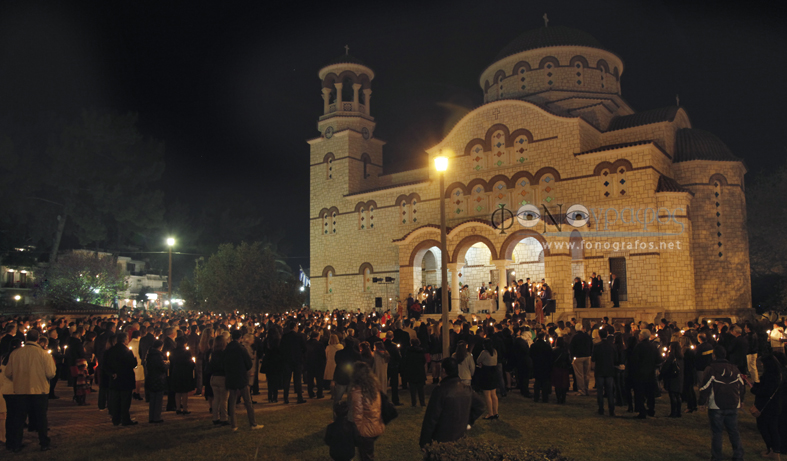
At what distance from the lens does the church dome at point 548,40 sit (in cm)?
3116

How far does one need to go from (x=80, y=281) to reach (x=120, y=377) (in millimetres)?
27599

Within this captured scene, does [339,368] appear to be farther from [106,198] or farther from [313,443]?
[106,198]

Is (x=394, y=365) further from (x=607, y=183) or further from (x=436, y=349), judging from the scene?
(x=607, y=183)

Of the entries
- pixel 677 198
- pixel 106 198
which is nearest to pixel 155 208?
pixel 106 198

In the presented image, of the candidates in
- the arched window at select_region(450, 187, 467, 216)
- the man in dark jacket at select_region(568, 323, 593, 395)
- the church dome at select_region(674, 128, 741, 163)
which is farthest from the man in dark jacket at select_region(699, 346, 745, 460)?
the arched window at select_region(450, 187, 467, 216)

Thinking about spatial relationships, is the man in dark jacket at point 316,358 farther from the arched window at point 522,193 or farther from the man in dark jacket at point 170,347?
the arched window at point 522,193

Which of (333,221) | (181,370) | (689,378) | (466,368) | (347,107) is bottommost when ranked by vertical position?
(689,378)

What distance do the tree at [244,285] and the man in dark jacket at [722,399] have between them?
2908 centimetres

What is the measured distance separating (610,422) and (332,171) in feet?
91.5

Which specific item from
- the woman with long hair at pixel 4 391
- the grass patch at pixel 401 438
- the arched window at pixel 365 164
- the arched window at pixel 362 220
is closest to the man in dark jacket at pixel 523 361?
the grass patch at pixel 401 438

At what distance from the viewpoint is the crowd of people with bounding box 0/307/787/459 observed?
5.85 meters

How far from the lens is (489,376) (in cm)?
987

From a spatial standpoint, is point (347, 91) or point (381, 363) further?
point (347, 91)

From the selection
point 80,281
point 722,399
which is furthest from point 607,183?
point 80,281
